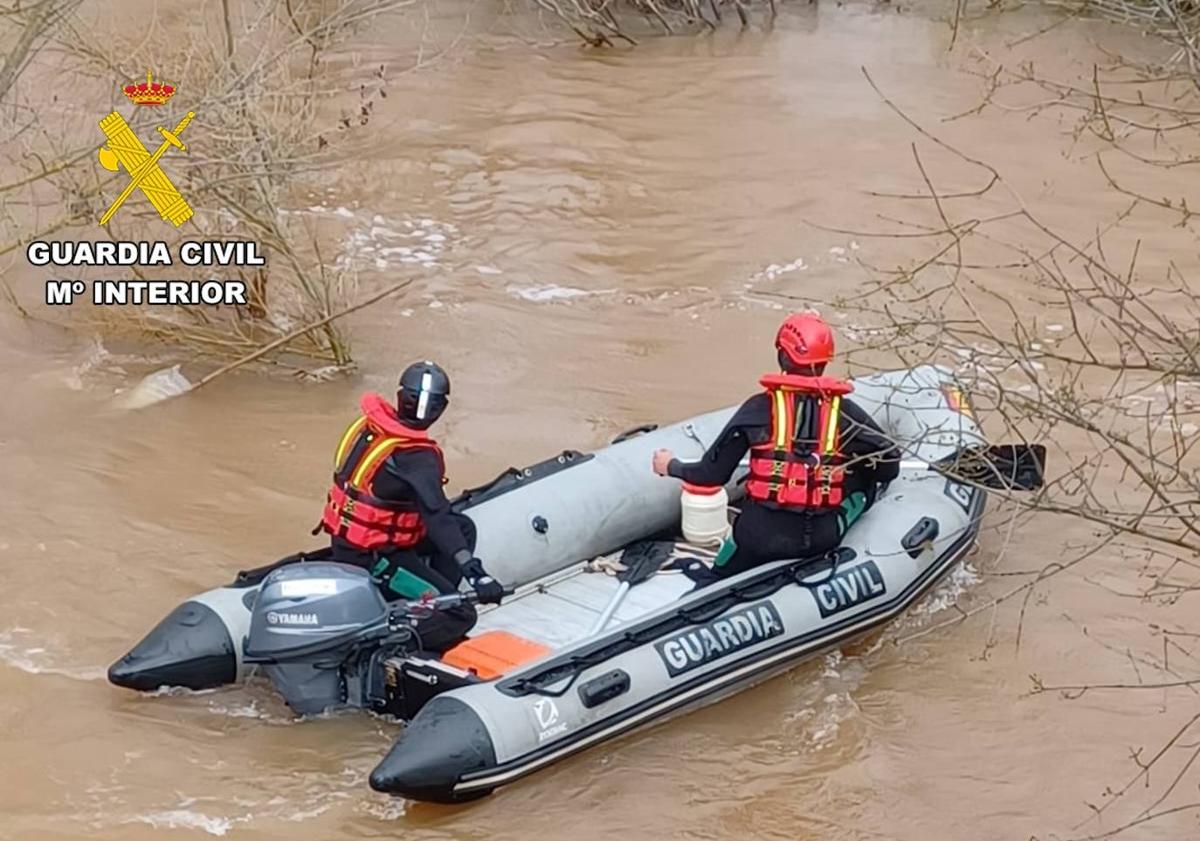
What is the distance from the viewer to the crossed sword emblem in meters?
7.46

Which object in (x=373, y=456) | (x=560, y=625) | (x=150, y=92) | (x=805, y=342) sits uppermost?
(x=150, y=92)

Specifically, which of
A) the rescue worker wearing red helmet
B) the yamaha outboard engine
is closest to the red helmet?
the rescue worker wearing red helmet

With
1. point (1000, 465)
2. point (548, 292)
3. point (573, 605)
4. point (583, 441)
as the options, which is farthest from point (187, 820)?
point (548, 292)

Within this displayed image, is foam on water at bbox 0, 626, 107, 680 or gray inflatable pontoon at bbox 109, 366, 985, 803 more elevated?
gray inflatable pontoon at bbox 109, 366, 985, 803

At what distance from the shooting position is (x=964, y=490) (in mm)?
6973

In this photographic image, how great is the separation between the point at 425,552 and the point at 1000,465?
6.73 ft

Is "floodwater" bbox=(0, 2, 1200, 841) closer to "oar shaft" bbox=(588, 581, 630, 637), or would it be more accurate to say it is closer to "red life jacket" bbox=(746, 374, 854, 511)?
"oar shaft" bbox=(588, 581, 630, 637)

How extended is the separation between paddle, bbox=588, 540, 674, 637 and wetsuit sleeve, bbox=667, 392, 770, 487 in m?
0.37

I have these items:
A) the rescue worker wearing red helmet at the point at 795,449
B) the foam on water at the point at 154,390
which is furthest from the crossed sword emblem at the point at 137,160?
the rescue worker wearing red helmet at the point at 795,449

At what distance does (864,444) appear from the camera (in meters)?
6.29

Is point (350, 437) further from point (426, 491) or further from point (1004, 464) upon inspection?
point (1004, 464)

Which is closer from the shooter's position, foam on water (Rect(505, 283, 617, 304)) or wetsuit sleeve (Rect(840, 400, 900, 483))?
wetsuit sleeve (Rect(840, 400, 900, 483))

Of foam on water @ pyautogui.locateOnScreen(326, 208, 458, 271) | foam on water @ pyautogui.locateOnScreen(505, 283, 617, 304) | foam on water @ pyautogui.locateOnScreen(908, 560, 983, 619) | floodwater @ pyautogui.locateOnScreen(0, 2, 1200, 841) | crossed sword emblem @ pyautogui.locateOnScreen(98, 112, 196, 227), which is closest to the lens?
floodwater @ pyautogui.locateOnScreen(0, 2, 1200, 841)

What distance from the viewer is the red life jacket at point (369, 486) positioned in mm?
5789
